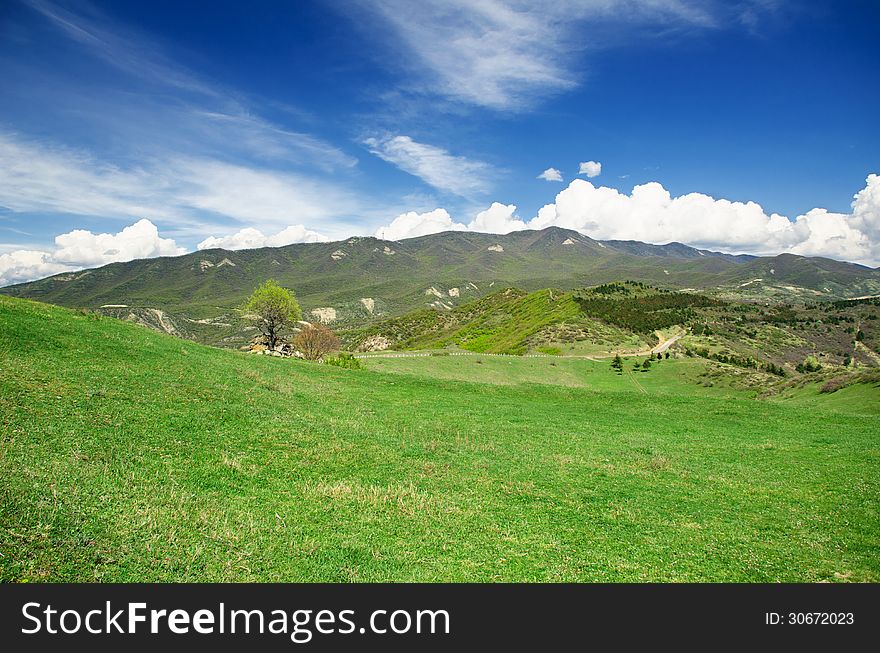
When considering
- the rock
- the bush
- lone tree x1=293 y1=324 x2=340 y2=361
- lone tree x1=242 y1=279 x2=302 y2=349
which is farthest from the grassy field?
the rock

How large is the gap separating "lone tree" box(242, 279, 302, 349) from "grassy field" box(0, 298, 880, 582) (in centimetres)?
3937

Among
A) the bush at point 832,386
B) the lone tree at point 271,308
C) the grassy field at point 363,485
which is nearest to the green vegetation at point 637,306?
the bush at point 832,386

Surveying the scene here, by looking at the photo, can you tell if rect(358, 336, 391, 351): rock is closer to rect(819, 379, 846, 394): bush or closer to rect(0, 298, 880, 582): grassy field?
rect(819, 379, 846, 394): bush

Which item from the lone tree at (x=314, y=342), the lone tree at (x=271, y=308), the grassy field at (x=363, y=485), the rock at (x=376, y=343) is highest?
the lone tree at (x=271, y=308)

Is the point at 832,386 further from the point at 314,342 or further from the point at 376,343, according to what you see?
the point at 376,343

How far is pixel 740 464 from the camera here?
1833 cm

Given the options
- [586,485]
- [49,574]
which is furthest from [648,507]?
[49,574]

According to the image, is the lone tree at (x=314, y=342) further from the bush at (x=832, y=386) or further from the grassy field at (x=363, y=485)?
the bush at (x=832, y=386)

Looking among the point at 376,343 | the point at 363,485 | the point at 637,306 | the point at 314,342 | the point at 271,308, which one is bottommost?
the point at 376,343

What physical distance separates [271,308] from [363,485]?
5711cm

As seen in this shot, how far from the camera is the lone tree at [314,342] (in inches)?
2360

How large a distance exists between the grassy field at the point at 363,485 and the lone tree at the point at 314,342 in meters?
34.2

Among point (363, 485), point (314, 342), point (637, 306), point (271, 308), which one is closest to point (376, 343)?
point (637, 306)

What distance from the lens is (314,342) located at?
60.2m
